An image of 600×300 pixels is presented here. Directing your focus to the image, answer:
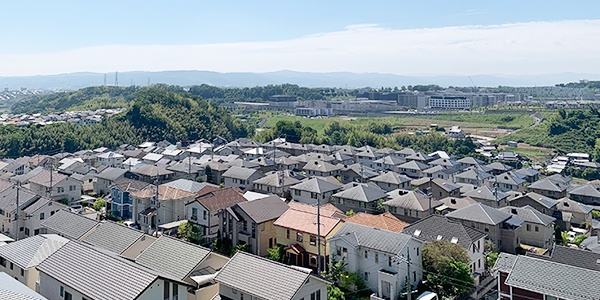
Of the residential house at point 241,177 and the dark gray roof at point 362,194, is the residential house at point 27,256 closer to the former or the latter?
the dark gray roof at point 362,194

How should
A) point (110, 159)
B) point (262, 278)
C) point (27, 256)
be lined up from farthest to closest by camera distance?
1. point (110, 159)
2. point (27, 256)
3. point (262, 278)

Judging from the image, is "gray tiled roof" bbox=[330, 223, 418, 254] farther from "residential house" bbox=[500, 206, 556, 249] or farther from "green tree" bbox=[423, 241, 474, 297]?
"residential house" bbox=[500, 206, 556, 249]

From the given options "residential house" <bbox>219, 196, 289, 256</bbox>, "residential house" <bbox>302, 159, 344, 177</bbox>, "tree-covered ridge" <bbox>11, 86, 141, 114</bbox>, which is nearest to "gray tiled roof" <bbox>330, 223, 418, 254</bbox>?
"residential house" <bbox>219, 196, 289, 256</bbox>

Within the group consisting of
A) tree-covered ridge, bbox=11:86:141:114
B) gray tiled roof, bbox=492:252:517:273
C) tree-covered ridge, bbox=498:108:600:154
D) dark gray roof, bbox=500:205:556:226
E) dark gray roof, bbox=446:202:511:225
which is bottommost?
gray tiled roof, bbox=492:252:517:273

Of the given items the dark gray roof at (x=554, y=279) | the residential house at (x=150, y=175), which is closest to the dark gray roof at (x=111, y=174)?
the residential house at (x=150, y=175)

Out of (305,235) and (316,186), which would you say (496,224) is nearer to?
(305,235)

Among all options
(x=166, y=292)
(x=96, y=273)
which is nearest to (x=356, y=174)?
(x=166, y=292)

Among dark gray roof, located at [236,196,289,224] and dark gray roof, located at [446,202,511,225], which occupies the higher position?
dark gray roof, located at [236,196,289,224]
